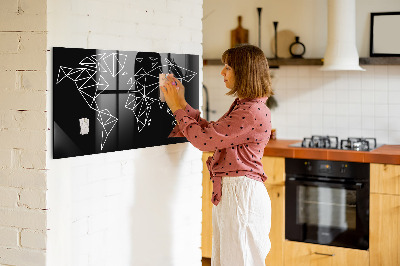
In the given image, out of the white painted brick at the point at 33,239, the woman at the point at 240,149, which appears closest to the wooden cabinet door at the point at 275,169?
the woman at the point at 240,149

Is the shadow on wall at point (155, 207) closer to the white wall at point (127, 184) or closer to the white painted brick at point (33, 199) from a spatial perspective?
the white wall at point (127, 184)

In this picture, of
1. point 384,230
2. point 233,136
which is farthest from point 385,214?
point 233,136

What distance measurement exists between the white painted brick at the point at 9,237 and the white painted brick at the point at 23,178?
0.18 metres

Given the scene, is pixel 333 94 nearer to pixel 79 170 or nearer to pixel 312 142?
pixel 312 142

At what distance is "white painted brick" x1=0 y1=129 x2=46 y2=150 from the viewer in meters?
2.24

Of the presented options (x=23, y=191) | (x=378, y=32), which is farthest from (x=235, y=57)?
(x=378, y=32)

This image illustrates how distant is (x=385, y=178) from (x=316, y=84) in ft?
3.79

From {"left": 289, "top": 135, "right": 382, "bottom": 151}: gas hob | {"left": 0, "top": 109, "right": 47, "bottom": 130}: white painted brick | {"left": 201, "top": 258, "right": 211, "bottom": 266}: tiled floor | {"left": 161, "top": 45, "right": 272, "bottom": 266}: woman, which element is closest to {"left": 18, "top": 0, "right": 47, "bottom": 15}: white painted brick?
{"left": 0, "top": 109, "right": 47, "bottom": 130}: white painted brick

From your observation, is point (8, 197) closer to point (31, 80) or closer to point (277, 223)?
point (31, 80)

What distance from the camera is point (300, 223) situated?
14.4 ft

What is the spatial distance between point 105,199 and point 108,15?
787 mm

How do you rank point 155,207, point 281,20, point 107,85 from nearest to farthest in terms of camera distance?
point 107,85, point 155,207, point 281,20

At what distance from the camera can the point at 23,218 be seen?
231 cm

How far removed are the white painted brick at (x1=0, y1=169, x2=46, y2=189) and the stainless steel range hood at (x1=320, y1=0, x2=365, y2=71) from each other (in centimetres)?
278
